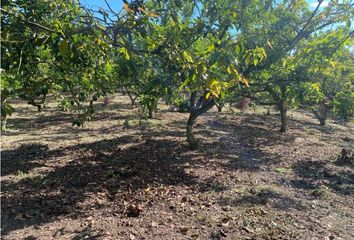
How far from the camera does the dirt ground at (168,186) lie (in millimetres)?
5359

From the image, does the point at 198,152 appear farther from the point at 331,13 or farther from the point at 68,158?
the point at 331,13

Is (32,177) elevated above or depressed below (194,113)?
below

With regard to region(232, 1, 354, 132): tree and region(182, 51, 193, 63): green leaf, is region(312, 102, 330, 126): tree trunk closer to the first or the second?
region(232, 1, 354, 132): tree

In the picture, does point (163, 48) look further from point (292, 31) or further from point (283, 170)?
point (283, 170)

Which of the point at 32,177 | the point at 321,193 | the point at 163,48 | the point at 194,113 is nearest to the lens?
the point at 163,48

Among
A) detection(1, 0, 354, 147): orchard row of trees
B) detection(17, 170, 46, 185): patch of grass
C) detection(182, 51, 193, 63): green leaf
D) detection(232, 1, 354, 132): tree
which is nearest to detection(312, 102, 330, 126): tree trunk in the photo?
detection(1, 0, 354, 147): orchard row of trees

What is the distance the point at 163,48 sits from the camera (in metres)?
3.59

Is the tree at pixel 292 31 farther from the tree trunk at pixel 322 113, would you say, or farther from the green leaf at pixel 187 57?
the tree trunk at pixel 322 113

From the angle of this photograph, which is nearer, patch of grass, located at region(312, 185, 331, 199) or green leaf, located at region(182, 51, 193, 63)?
green leaf, located at region(182, 51, 193, 63)

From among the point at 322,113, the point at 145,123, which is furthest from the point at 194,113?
the point at 322,113

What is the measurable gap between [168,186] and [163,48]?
13.7 ft

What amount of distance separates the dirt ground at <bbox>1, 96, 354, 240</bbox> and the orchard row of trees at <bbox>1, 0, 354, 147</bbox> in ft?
5.24

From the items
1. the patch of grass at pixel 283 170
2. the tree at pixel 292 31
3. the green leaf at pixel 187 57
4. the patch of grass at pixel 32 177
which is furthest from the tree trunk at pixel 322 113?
the green leaf at pixel 187 57

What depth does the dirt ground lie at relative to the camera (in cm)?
536
